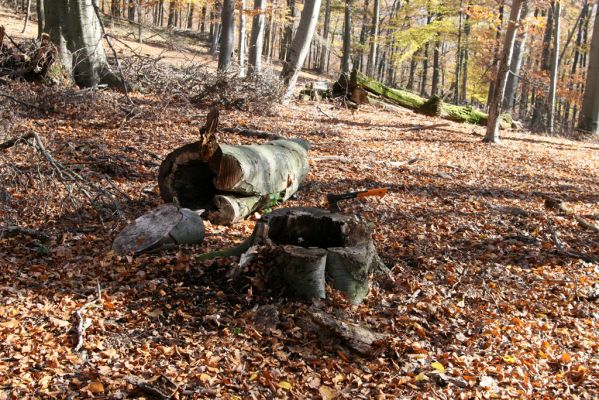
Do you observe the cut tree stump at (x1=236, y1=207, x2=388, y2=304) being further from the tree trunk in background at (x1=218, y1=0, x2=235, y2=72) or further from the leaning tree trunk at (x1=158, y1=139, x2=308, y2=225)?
the tree trunk in background at (x1=218, y1=0, x2=235, y2=72)

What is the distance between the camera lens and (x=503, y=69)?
1026 cm

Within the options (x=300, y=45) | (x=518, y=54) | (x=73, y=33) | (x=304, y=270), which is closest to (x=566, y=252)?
(x=304, y=270)

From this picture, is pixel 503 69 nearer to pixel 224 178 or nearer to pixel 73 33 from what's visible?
pixel 224 178

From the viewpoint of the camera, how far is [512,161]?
9.93 metres

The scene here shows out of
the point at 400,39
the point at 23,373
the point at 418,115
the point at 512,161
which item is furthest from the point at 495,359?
the point at 400,39

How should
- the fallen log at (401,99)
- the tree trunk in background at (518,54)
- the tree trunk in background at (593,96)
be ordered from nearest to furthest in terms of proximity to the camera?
the tree trunk in background at (518,54), the fallen log at (401,99), the tree trunk in background at (593,96)

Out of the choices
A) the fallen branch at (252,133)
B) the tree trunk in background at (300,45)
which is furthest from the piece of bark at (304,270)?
the tree trunk in background at (300,45)

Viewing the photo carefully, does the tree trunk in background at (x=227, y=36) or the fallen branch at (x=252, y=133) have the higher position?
the tree trunk in background at (x=227, y=36)

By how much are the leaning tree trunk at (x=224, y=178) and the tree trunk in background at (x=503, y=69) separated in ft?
20.8

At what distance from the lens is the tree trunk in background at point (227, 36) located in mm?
13078

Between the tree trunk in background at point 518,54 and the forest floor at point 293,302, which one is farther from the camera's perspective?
the tree trunk in background at point 518,54

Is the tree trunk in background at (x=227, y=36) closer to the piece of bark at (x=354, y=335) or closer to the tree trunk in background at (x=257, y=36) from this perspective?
the tree trunk in background at (x=257, y=36)

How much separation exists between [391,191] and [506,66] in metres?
4.94

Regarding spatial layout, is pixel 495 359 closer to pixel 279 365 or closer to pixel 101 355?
pixel 279 365
